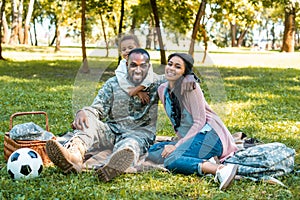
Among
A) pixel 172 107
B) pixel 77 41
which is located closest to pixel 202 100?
pixel 172 107

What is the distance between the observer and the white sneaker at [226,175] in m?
3.52

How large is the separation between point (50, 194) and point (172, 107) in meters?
1.48

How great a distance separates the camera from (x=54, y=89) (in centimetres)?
995

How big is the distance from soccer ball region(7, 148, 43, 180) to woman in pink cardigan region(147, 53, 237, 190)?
3.76 feet

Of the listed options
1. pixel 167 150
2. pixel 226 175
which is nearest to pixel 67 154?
pixel 167 150

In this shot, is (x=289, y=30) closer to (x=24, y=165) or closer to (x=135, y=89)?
(x=135, y=89)

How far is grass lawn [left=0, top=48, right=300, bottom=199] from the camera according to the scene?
3449 mm

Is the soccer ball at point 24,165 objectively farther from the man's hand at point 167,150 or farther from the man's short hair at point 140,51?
the man's short hair at point 140,51

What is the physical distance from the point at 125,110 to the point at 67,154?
1.00 metres

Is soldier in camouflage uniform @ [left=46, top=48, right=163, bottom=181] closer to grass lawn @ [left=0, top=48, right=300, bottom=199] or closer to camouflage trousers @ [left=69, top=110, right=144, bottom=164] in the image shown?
camouflage trousers @ [left=69, top=110, right=144, bottom=164]

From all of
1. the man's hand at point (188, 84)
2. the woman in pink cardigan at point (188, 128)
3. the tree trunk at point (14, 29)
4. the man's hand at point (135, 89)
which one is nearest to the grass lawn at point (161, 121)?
the woman in pink cardigan at point (188, 128)

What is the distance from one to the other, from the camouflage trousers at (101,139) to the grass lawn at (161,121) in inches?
15.4

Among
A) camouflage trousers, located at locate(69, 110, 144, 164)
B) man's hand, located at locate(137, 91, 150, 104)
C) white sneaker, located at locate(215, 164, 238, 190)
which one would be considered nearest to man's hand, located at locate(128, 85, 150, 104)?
man's hand, located at locate(137, 91, 150, 104)

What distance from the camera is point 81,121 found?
13.9 feet
